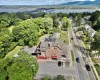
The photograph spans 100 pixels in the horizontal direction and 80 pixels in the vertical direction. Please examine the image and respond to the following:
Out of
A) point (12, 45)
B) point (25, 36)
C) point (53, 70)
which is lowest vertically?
point (12, 45)

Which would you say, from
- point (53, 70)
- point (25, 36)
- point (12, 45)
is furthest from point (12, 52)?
point (53, 70)

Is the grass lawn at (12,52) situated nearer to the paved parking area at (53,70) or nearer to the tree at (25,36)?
the tree at (25,36)

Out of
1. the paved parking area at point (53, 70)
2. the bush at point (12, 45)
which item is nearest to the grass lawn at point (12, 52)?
the bush at point (12, 45)

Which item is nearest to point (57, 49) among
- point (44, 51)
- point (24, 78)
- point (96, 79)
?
point (44, 51)

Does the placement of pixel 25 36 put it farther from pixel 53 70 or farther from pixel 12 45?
pixel 53 70

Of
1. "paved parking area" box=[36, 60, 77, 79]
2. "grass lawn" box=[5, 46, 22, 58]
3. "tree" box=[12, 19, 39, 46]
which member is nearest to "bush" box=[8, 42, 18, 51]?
"grass lawn" box=[5, 46, 22, 58]

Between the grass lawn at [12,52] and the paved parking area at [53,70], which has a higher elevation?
the paved parking area at [53,70]

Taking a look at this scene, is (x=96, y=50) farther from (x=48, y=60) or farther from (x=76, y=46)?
(x=48, y=60)

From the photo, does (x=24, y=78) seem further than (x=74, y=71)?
No
